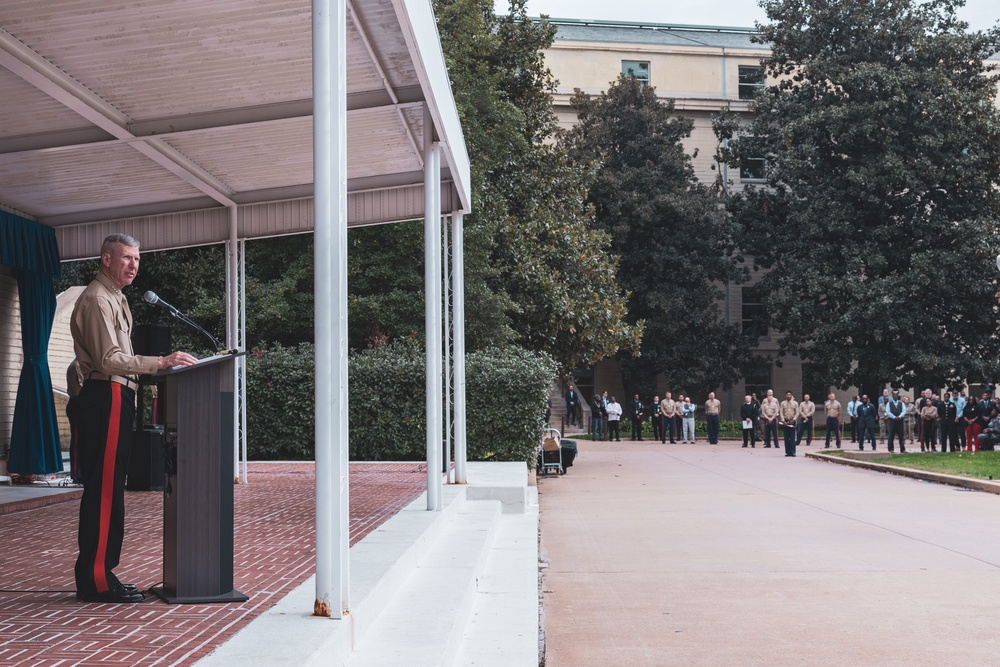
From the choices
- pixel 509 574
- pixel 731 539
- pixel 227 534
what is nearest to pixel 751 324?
pixel 731 539

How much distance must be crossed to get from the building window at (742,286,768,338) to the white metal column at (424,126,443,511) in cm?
3659

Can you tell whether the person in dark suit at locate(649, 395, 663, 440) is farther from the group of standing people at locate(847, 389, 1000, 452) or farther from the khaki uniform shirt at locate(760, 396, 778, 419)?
the group of standing people at locate(847, 389, 1000, 452)

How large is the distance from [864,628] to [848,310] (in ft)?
113

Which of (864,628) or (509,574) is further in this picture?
(509,574)

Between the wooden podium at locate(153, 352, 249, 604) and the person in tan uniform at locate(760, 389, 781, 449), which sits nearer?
the wooden podium at locate(153, 352, 249, 604)

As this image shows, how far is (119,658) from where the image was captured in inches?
157

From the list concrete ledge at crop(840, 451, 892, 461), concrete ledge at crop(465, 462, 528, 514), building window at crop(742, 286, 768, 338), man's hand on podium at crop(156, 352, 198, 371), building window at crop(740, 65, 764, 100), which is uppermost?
building window at crop(740, 65, 764, 100)

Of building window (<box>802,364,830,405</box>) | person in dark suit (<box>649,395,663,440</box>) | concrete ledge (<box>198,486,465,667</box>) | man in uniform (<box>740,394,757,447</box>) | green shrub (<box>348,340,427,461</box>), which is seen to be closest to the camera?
concrete ledge (<box>198,486,465,667</box>)

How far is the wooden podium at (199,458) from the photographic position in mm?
4836

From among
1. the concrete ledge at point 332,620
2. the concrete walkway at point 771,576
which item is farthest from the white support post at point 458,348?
the concrete ledge at point 332,620

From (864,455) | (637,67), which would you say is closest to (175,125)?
(864,455)

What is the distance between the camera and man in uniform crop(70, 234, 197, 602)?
487 cm

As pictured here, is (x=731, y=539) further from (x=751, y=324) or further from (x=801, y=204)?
(x=751, y=324)

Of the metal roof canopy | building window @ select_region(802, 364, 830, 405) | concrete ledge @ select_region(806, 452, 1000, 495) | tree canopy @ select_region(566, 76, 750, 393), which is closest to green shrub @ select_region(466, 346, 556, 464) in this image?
the metal roof canopy
